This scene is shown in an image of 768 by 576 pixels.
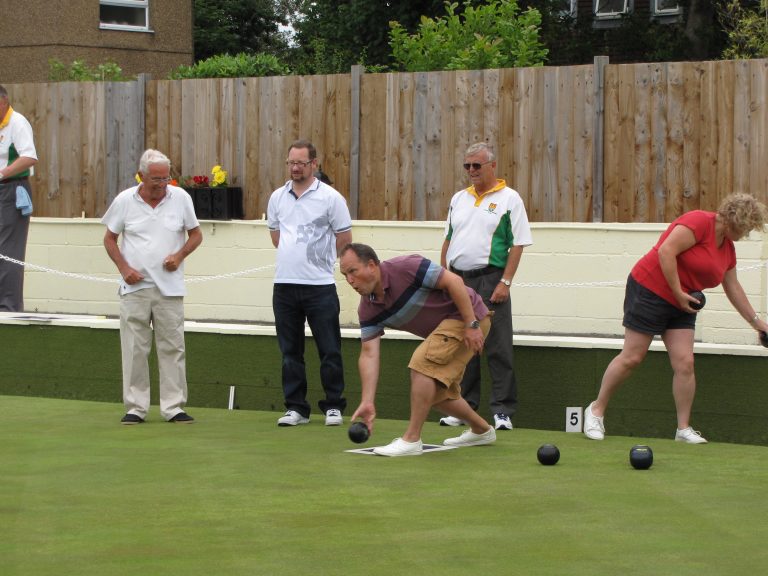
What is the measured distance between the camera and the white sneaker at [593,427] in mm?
8969

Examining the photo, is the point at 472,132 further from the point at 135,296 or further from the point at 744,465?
the point at 744,465

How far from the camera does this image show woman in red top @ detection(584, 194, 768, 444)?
8516 mm

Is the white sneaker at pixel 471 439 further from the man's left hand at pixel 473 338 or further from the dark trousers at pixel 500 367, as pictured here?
the dark trousers at pixel 500 367

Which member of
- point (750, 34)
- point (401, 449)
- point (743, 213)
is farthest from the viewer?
point (750, 34)

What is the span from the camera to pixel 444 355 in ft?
26.2

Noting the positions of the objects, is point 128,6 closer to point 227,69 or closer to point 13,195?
point 227,69

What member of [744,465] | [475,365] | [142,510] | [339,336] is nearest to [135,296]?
[339,336]

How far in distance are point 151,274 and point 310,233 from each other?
39.6 inches

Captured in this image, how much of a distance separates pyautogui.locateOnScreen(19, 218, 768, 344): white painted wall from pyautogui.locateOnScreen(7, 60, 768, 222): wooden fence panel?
46.4 inches

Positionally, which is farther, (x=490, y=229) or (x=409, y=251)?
(x=409, y=251)

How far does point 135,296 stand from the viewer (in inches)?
372

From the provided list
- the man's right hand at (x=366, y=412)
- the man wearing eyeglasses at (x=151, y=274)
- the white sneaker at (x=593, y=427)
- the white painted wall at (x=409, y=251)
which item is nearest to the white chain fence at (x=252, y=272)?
the white painted wall at (x=409, y=251)

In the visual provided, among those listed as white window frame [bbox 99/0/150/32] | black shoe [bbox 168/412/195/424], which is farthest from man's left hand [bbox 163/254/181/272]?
white window frame [bbox 99/0/150/32]

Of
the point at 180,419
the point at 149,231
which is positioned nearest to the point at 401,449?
the point at 180,419
